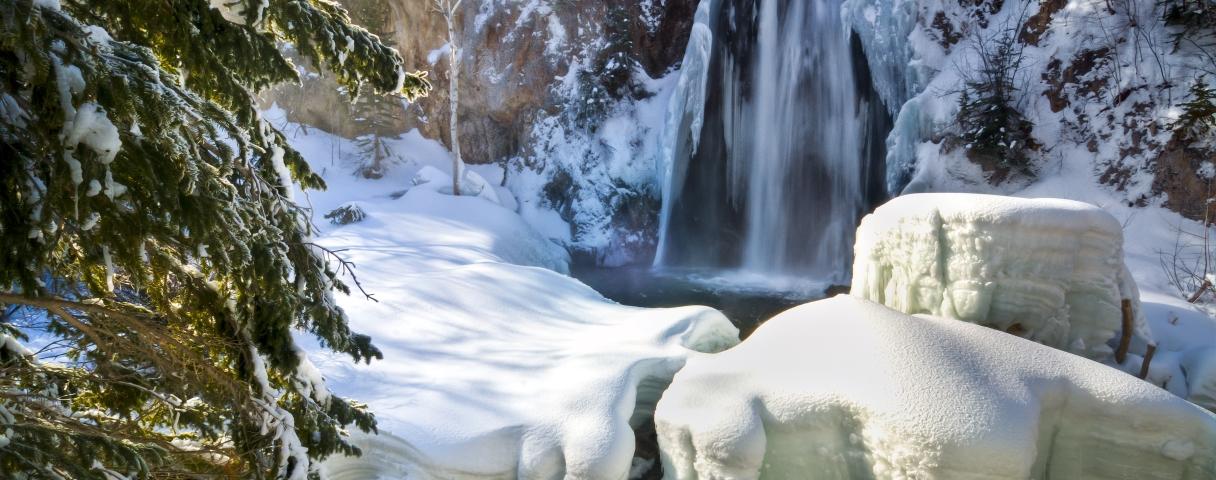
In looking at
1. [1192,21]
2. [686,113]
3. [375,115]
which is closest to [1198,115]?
[1192,21]

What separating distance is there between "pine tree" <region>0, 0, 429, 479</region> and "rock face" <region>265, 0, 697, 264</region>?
11.2 meters

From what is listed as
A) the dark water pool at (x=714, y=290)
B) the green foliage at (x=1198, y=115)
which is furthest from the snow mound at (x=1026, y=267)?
the green foliage at (x=1198, y=115)

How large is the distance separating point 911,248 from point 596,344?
268 centimetres

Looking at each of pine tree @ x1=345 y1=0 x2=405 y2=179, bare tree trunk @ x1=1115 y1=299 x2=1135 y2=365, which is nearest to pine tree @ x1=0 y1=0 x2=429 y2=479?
bare tree trunk @ x1=1115 y1=299 x2=1135 y2=365

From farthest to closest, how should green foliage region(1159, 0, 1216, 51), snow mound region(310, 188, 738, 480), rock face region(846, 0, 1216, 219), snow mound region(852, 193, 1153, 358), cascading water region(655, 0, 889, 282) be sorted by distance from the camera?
1. cascading water region(655, 0, 889, 282)
2. rock face region(846, 0, 1216, 219)
3. green foliage region(1159, 0, 1216, 51)
4. snow mound region(852, 193, 1153, 358)
5. snow mound region(310, 188, 738, 480)

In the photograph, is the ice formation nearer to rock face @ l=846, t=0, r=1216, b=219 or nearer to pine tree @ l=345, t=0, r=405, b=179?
rock face @ l=846, t=0, r=1216, b=219

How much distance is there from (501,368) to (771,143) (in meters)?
8.70

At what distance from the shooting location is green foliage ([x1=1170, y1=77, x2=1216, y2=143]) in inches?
289

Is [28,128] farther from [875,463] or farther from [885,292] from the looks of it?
[885,292]

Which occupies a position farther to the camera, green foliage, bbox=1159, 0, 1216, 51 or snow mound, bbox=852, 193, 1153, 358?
green foliage, bbox=1159, 0, 1216, 51

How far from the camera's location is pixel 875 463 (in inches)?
145

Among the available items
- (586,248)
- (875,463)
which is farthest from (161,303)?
(586,248)

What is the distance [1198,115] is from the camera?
292 inches

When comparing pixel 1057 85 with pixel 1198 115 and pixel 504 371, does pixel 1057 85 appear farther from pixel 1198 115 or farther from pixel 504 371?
pixel 504 371
